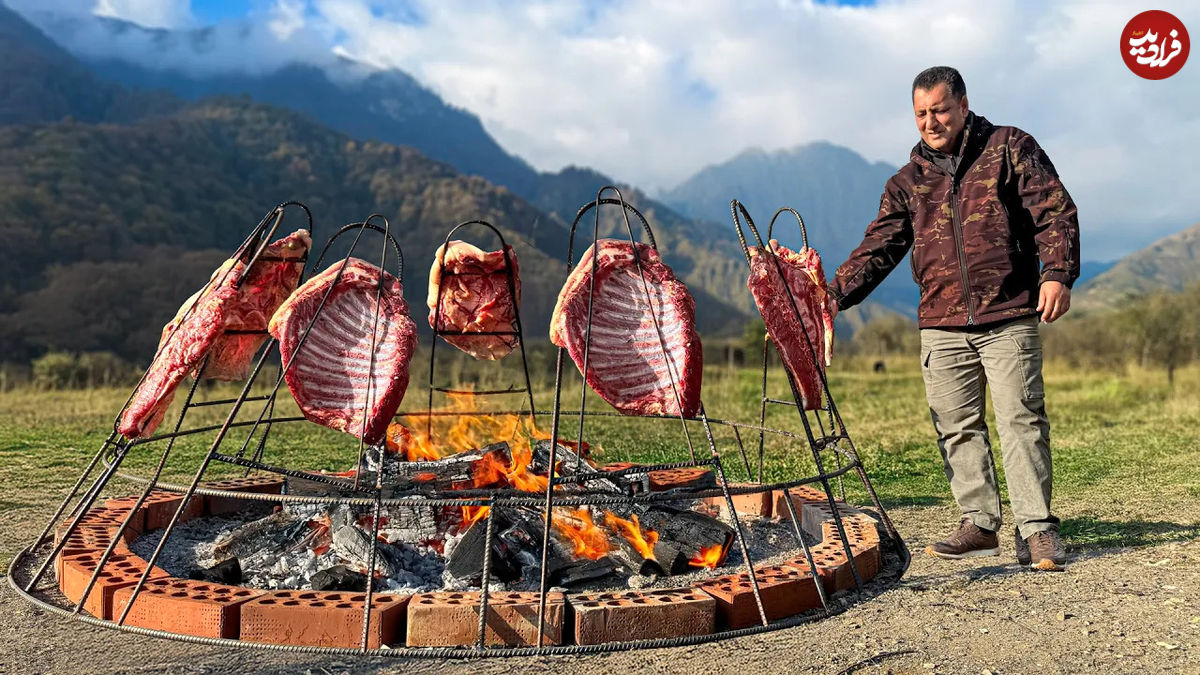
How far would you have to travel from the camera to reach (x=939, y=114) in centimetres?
512

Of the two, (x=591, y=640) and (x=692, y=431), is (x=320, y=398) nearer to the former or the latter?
(x=591, y=640)

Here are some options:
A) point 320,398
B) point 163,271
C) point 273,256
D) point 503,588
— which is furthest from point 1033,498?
point 163,271

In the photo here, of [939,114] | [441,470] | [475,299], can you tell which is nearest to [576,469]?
[441,470]

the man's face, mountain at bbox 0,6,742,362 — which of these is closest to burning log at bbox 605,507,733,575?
the man's face

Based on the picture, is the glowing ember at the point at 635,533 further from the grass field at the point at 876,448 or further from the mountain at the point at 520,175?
the mountain at the point at 520,175

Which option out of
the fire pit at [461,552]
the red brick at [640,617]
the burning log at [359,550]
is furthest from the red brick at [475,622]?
the burning log at [359,550]

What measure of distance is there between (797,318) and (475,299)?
105 inches

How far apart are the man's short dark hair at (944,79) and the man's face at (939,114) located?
2 cm

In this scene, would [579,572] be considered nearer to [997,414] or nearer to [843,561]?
[843,561]

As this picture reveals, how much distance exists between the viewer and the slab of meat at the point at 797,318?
4.89 m

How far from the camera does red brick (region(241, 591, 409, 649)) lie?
154 inches

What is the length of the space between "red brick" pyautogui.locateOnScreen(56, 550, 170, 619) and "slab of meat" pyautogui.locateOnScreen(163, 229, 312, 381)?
1.27m

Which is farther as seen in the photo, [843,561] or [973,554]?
[973,554]

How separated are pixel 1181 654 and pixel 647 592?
2.30 metres
